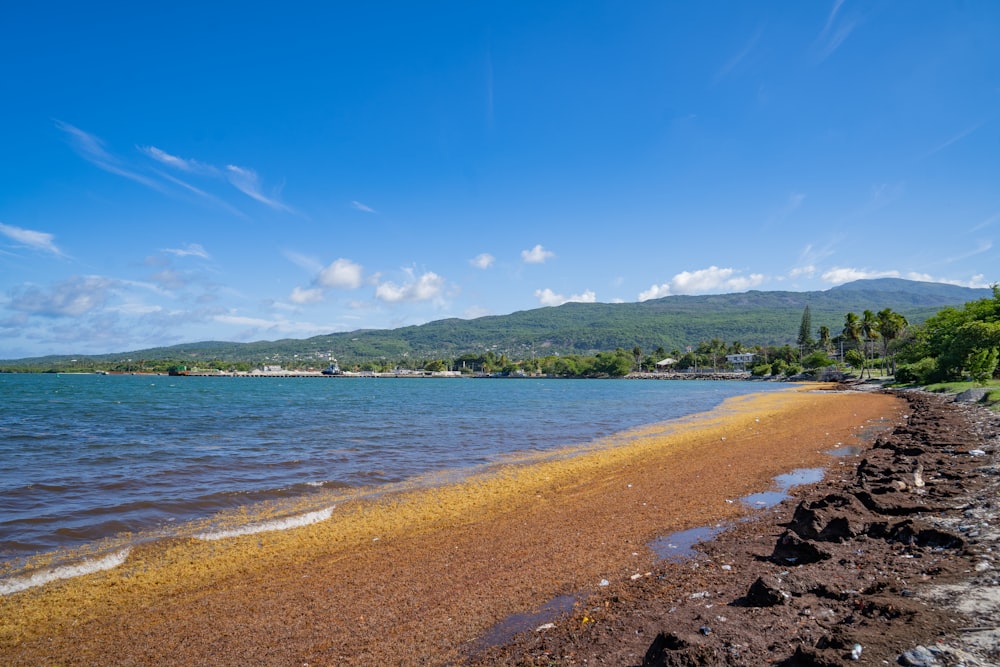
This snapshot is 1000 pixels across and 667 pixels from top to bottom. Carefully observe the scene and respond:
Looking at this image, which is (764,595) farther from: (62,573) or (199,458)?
(199,458)

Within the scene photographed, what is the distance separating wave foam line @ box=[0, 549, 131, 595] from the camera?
913 cm

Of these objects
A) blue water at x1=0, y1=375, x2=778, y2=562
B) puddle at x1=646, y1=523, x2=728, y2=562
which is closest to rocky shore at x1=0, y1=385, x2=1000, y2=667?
puddle at x1=646, y1=523, x2=728, y2=562

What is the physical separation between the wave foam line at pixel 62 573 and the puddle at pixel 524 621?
25.9 ft

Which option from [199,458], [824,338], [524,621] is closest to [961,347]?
[524,621]

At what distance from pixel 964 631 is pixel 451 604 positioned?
564 centimetres

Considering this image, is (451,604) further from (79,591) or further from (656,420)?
(656,420)

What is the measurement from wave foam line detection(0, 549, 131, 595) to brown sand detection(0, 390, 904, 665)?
0.35 m

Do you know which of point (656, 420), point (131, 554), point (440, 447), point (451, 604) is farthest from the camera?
point (656, 420)

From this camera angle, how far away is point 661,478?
638 inches

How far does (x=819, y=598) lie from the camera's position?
6.12 m

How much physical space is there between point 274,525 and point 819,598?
11.1m

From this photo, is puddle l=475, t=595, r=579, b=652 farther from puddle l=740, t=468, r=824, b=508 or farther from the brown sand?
puddle l=740, t=468, r=824, b=508

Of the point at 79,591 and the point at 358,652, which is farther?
the point at 79,591

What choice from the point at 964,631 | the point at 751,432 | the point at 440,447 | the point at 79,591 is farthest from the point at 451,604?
the point at 751,432
